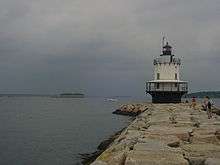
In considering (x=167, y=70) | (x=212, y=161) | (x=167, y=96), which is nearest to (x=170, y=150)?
(x=212, y=161)

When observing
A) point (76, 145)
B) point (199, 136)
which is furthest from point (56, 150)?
point (199, 136)

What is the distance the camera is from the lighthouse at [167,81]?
38.5m

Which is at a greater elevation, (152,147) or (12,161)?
(152,147)

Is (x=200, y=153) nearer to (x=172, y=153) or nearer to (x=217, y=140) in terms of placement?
(x=172, y=153)

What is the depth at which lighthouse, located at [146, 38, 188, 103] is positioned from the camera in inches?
1517

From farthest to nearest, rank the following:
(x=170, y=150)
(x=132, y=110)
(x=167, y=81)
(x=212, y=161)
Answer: (x=132, y=110), (x=167, y=81), (x=170, y=150), (x=212, y=161)

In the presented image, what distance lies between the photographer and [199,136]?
1166cm

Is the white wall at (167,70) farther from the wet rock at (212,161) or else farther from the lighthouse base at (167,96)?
the wet rock at (212,161)

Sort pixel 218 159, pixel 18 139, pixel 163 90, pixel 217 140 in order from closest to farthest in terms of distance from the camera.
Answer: pixel 218 159, pixel 217 140, pixel 18 139, pixel 163 90

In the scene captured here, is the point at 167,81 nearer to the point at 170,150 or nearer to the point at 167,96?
the point at 167,96

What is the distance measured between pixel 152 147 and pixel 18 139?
19.2m

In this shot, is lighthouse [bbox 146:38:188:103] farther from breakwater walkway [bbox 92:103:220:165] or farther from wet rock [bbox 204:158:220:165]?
wet rock [bbox 204:158:220:165]

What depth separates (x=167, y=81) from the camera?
38656mm

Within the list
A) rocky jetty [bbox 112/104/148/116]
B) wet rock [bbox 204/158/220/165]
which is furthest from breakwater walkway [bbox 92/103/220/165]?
rocky jetty [bbox 112/104/148/116]
